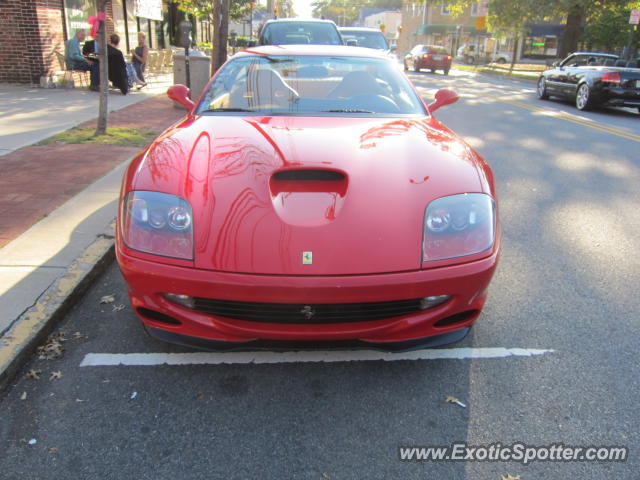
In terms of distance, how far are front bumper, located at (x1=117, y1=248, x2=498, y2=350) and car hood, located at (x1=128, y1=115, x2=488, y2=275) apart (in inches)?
2.2

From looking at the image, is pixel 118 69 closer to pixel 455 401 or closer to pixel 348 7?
pixel 455 401

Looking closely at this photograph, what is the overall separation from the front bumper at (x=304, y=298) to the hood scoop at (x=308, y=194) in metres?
0.29

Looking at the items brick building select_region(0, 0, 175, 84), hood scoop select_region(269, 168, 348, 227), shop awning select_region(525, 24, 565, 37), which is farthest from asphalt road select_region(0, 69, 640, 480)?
shop awning select_region(525, 24, 565, 37)

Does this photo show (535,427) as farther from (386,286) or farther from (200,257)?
(200,257)

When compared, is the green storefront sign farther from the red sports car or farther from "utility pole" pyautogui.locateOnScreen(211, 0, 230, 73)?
the red sports car

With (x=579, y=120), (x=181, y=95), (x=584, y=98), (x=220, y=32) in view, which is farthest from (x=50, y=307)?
(x=584, y=98)

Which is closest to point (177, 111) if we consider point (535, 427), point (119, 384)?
point (119, 384)

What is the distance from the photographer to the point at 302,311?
2.30 meters

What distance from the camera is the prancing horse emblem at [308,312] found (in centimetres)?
229

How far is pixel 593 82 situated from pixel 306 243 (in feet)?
43.2

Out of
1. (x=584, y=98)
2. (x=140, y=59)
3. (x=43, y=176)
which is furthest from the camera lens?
(x=140, y=59)

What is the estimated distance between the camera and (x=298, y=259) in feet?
7.32

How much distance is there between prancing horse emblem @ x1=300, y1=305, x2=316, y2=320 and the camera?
2295 mm

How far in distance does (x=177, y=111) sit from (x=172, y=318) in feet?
29.3
